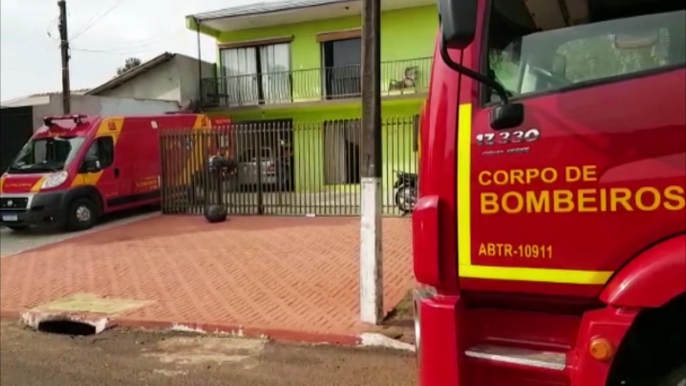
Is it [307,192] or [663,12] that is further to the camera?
[307,192]

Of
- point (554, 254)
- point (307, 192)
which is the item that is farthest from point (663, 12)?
point (307, 192)

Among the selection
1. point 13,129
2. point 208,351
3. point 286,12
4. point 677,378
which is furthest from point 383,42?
point 677,378

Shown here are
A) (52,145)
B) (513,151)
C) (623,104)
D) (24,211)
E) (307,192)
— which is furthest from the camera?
(307,192)

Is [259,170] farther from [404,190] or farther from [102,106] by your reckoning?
[102,106]

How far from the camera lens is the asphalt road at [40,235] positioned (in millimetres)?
11983

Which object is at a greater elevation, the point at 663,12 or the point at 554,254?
the point at 663,12

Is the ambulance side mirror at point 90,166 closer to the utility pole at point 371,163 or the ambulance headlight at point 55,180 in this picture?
the ambulance headlight at point 55,180

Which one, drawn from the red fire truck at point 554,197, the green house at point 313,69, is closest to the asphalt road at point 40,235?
the green house at point 313,69

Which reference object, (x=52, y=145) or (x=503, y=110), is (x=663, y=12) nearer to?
(x=503, y=110)

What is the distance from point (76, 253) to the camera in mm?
10742

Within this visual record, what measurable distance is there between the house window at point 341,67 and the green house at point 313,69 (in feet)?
0.10

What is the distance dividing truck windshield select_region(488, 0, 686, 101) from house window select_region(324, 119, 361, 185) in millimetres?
12782

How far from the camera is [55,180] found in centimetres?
1298

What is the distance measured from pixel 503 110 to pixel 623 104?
16.4 inches
